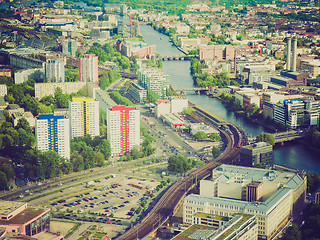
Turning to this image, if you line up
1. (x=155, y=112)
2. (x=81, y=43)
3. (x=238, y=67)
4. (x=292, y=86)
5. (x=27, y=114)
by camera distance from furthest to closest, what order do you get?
1. (x=81, y=43)
2. (x=238, y=67)
3. (x=292, y=86)
4. (x=155, y=112)
5. (x=27, y=114)

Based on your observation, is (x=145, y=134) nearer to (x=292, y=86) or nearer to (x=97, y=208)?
(x=97, y=208)

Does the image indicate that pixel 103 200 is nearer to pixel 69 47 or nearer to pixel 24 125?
pixel 24 125

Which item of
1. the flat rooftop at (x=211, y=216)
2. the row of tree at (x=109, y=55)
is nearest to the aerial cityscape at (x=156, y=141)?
the flat rooftop at (x=211, y=216)

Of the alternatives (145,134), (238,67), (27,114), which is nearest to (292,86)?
(238,67)

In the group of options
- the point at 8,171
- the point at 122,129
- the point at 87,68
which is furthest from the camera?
the point at 87,68

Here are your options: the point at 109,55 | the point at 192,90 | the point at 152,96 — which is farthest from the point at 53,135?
the point at 109,55
